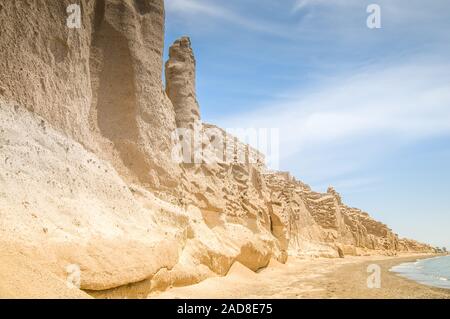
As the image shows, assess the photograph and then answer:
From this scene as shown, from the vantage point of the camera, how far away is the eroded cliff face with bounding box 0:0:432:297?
30.3 ft

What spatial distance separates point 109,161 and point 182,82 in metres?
8.83

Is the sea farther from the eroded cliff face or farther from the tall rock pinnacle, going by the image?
the tall rock pinnacle

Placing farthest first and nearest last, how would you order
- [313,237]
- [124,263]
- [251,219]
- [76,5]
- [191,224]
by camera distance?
[313,237] < [251,219] < [191,224] < [76,5] < [124,263]

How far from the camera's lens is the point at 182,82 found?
21734 mm

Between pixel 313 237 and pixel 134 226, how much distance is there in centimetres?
3781

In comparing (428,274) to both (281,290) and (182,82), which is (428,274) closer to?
(281,290)

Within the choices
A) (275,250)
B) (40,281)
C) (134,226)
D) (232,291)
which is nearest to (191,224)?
(232,291)

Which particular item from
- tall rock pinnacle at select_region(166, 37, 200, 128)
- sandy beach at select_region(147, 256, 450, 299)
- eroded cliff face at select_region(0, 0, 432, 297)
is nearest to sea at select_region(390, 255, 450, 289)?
sandy beach at select_region(147, 256, 450, 299)

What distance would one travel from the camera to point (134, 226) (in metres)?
12.0

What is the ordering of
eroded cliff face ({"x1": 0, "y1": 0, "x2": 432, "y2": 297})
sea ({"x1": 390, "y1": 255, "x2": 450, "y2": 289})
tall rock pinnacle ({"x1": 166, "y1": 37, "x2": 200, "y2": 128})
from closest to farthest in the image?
1. eroded cliff face ({"x1": 0, "y1": 0, "x2": 432, "y2": 297})
2. tall rock pinnacle ({"x1": 166, "y1": 37, "x2": 200, "y2": 128})
3. sea ({"x1": 390, "y1": 255, "x2": 450, "y2": 289})

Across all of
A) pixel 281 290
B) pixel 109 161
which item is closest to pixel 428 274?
pixel 281 290

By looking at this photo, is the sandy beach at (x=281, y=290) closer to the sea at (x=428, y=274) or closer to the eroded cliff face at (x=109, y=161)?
the eroded cliff face at (x=109, y=161)

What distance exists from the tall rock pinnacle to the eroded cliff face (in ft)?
0.22
